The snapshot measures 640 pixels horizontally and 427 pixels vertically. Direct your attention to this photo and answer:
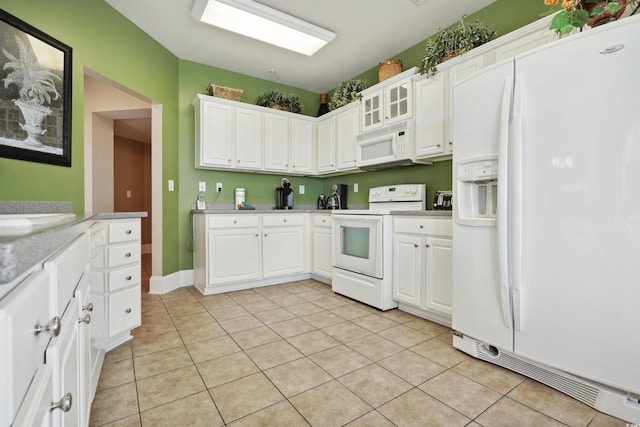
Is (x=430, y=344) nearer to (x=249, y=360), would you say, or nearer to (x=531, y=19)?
(x=249, y=360)

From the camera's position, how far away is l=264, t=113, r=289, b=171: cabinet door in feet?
12.2

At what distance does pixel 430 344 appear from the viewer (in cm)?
202

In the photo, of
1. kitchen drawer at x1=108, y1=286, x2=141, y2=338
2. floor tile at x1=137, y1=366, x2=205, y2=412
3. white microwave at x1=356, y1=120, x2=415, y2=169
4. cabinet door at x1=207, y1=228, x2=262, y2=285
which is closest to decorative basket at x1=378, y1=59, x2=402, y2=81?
white microwave at x1=356, y1=120, x2=415, y2=169

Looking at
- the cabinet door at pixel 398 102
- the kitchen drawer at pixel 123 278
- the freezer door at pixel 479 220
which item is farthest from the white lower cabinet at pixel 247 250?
the freezer door at pixel 479 220

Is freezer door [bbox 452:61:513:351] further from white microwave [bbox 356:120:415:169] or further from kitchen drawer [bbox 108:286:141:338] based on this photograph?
kitchen drawer [bbox 108:286:141:338]

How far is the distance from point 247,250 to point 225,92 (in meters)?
1.88

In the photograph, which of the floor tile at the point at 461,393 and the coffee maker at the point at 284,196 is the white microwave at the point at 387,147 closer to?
the coffee maker at the point at 284,196

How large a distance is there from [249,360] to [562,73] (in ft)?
7.55

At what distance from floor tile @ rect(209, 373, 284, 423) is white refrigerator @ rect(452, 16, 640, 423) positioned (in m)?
1.25

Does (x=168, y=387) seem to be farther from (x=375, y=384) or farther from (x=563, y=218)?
(x=563, y=218)

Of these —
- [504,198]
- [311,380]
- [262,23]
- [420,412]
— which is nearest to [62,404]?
[311,380]

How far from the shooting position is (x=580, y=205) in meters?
1.38

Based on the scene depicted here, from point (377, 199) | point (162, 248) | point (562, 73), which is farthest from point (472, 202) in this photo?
point (162, 248)

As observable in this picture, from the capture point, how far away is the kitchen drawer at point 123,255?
6.05 feet
